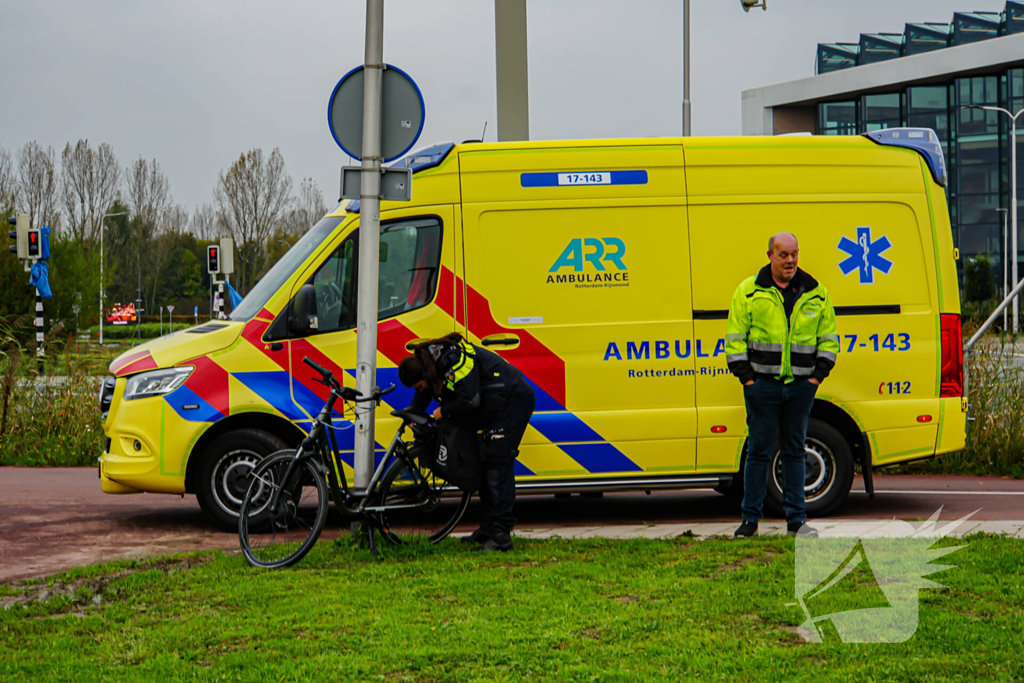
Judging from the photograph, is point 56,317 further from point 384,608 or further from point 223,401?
point 384,608

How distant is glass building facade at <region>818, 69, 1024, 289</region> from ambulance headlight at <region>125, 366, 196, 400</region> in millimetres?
42718

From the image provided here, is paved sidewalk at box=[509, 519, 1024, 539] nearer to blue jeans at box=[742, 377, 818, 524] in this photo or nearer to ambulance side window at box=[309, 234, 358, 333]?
blue jeans at box=[742, 377, 818, 524]

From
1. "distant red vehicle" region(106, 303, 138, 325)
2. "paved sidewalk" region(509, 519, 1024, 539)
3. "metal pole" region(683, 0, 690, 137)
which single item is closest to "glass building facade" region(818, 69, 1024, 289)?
"metal pole" region(683, 0, 690, 137)

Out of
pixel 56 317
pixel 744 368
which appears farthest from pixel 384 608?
pixel 56 317

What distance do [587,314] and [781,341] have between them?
1.50 m

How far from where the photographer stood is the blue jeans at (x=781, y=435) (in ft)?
Result: 20.6

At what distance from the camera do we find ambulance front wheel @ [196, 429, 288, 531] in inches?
278

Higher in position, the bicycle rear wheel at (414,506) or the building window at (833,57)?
the building window at (833,57)

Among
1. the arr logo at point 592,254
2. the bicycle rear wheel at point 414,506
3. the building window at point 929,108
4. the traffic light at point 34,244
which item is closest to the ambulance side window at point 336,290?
the bicycle rear wheel at point 414,506

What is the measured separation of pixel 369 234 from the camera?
247 inches

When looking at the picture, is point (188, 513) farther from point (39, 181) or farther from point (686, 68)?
point (39, 181)

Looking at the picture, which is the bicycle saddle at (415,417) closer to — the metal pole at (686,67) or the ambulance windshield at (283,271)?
the ambulance windshield at (283,271)

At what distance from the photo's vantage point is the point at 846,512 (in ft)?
25.5

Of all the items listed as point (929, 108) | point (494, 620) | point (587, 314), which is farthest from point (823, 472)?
point (929, 108)
